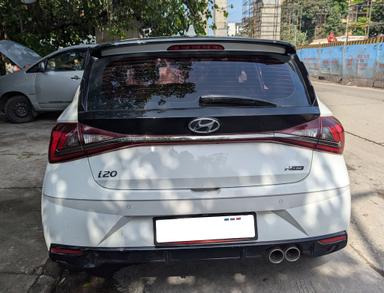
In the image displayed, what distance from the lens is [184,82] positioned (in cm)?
260

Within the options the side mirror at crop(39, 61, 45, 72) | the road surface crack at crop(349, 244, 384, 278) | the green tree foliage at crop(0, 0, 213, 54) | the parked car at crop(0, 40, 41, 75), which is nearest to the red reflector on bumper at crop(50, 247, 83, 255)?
the road surface crack at crop(349, 244, 384, 278)

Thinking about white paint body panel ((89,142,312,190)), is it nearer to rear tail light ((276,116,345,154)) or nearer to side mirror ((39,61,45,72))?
rear tail light ((276,116,345,154))

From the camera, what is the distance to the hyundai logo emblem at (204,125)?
238cm

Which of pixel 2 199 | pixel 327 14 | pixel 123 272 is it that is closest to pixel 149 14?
pixel 2 199

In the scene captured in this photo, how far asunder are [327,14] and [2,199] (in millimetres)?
86471

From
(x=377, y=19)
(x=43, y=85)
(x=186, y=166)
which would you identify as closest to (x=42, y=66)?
(x=43, y=85)

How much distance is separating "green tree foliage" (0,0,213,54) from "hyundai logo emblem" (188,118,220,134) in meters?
8.33

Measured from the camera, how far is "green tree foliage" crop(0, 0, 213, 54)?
10695mm

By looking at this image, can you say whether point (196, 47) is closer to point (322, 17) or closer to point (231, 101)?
point (231, 101)

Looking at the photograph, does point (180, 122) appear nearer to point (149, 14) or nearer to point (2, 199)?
point (2, 199)

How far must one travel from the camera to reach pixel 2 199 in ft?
15.3

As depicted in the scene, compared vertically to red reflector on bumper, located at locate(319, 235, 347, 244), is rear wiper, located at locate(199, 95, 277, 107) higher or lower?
higher

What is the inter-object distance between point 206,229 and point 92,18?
1175 cm

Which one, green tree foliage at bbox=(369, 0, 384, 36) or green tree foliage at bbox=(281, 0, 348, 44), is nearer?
green tree foliage at bbox=(369, 0, 384, 36)
